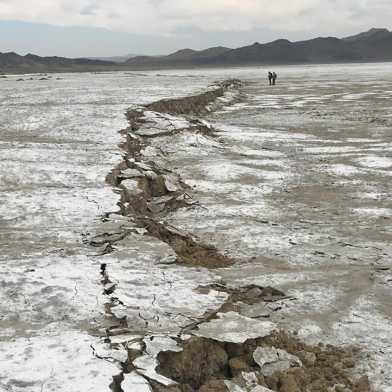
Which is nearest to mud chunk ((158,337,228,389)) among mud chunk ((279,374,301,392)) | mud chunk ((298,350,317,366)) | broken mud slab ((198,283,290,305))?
mud chunk ((279,374,301,392))

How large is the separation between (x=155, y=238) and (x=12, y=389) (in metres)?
4.35

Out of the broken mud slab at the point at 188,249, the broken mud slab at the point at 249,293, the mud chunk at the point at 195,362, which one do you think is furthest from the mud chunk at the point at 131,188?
the mud chunk at the point at 195,362

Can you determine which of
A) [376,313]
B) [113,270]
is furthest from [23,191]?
[376,313]

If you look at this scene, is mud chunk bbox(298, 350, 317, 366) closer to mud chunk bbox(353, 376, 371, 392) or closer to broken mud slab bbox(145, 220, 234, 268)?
mud chunk bbox(353, 376, 371, 392)

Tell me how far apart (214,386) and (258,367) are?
624 mm

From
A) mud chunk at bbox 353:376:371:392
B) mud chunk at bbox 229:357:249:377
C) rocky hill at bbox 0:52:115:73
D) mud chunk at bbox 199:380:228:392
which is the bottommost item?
mud chunk at bbox 353:376:371:392

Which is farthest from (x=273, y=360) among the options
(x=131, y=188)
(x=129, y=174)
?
(x=129, y=174)

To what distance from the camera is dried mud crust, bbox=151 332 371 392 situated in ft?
16.5

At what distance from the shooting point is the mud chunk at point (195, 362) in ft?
16.6

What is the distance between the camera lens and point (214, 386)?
4867 millimetres

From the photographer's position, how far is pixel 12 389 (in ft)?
14.6

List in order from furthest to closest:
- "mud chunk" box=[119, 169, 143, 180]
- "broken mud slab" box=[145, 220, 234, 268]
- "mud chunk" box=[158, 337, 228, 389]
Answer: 1. "mud chunk" box=[119, 169, 143, 180]
2. "broken mud slab" box=[145, 220, 234, 268]
3. "mud chunk" box=[158, 337, 228, 389]

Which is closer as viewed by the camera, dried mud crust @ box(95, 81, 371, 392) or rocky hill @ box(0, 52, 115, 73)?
dried mud crust @ box(95, 81, 371, 392)

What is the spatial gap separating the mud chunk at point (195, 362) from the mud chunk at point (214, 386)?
0.69 ft
